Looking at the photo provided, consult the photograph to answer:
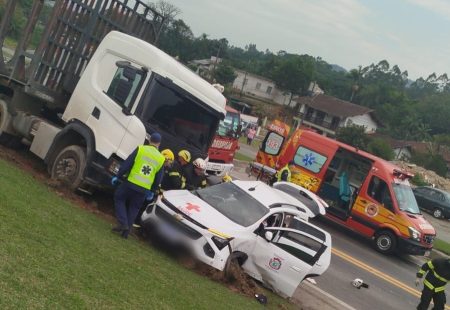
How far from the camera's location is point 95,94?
9.83 meters

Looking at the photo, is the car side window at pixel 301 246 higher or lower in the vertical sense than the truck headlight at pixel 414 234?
lower

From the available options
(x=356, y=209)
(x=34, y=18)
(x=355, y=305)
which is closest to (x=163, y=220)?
(x=355, y=305)

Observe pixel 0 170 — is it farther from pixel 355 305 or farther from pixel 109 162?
pixel 355 305

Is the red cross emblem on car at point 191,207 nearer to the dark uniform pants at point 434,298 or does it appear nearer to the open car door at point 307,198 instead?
the open car door at point 307,198

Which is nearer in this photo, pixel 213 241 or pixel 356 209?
pixel 213 241

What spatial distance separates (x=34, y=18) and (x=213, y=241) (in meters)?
6.28

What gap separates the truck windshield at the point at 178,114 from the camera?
9281mm

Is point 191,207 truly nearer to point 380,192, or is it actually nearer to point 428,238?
point 380,192

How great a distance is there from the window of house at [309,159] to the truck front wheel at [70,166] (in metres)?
8.63

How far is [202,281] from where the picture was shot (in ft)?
26.1

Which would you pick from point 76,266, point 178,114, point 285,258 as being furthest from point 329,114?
point 76,266

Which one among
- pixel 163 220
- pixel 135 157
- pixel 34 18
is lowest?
pixel 163 220

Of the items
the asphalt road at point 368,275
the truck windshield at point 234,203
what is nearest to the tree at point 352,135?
the asphalt road at point 368,275

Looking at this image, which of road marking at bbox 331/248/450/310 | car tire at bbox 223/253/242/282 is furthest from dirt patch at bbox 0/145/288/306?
road marking at bbox 331/248/450/310
